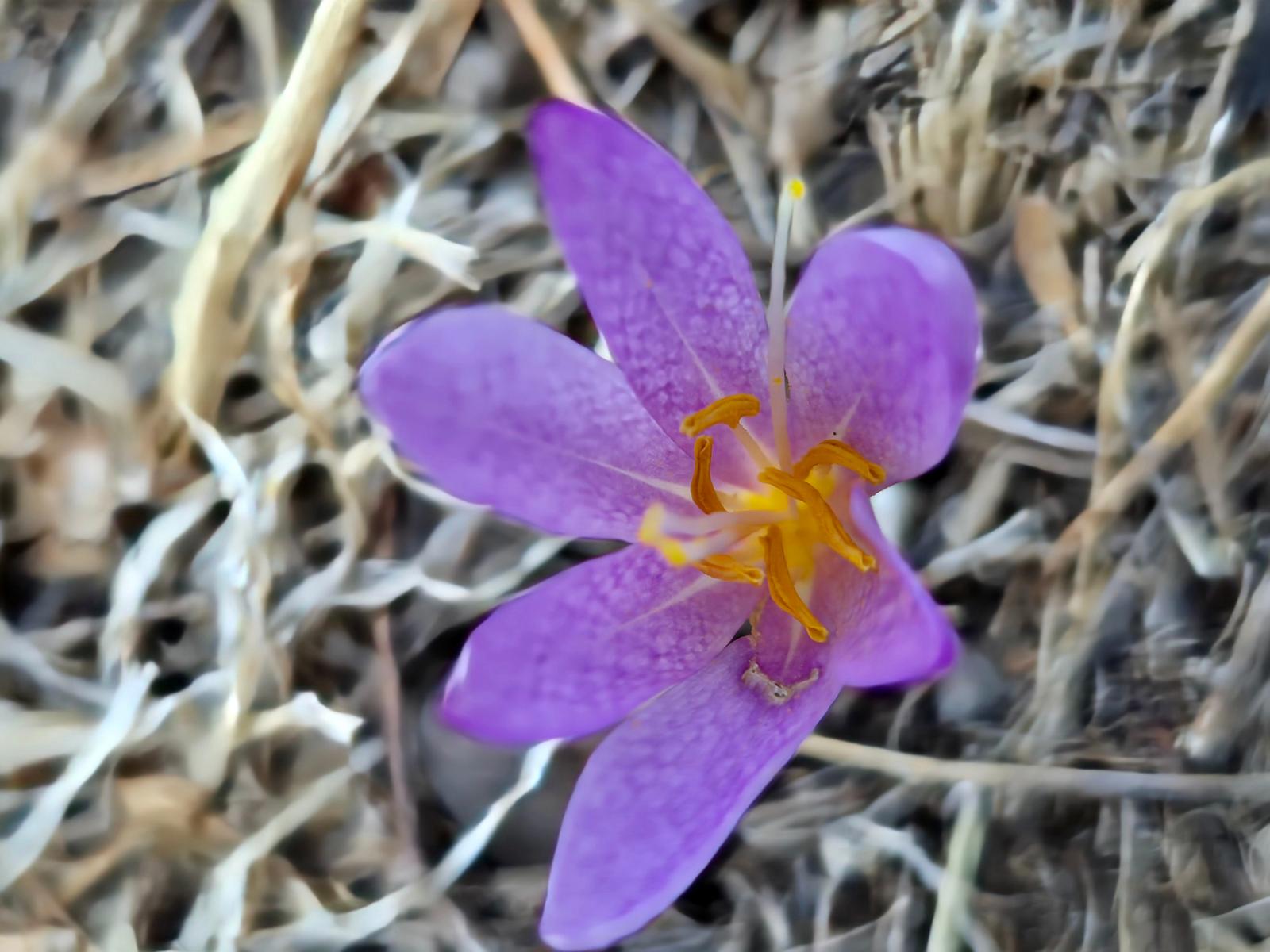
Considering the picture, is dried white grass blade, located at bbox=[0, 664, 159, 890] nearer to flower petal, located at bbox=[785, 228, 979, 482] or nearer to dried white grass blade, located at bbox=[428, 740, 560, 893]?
dried white grass blade, located at bbox=[428, 740, 560, 893]

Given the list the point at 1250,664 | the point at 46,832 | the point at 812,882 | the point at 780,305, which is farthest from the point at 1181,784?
the point at 46,832

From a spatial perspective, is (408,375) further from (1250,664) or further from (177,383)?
(1250,664)

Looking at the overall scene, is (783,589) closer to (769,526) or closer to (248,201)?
(769,526)

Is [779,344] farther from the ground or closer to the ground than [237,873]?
farther from the ground

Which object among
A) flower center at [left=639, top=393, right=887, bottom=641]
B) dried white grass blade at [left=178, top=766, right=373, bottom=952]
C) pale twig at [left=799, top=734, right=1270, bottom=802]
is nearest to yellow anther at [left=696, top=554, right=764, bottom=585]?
flower center at [left=639, top=393, right=887, bottom=641]

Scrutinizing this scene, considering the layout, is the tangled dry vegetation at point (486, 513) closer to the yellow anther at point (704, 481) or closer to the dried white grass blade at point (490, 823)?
the dried white grass blade at point (490, 823)

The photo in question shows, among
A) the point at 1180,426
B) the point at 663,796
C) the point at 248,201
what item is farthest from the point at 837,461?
the point at 248,201
